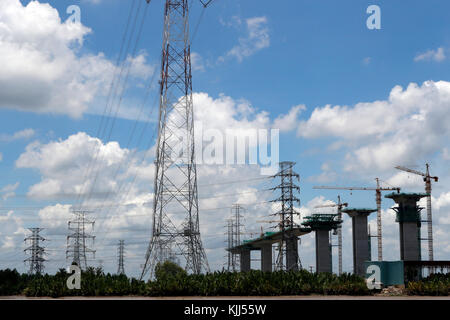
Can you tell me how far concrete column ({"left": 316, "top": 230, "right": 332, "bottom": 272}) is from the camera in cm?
13425

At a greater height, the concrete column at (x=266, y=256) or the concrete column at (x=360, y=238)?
the concrete column at (x=360, y=238)

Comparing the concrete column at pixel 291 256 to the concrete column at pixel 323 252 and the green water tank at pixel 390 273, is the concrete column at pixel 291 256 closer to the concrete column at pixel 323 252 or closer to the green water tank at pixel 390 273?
the concrete column at pixel 323 252

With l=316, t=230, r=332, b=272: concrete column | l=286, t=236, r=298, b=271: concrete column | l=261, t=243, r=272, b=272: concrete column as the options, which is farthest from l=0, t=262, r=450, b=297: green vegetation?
l=261, t=243, r=272, b=272: concrete column

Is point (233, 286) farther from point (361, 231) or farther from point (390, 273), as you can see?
point (361, 231)

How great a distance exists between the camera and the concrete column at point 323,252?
13425 cm

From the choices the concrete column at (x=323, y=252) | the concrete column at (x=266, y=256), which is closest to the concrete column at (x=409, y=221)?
the concrete column at (x=323, y=252)

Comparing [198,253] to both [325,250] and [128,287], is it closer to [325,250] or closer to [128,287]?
A: [128,287]

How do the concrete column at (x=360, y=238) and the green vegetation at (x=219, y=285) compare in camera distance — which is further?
the concrete column at (x=360, y=238)

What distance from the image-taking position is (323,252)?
138 m

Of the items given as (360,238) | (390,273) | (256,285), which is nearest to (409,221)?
(360,238)

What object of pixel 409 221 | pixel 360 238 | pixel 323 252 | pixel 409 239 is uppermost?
pixel 409 221

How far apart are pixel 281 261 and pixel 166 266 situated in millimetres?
42014

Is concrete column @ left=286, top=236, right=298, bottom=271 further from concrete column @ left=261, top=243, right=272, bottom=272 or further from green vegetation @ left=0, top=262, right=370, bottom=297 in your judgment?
green vegetation @ left=0, top=262, right=370, bottom=297
